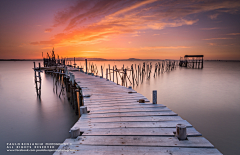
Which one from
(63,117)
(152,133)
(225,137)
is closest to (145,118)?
(152,133)

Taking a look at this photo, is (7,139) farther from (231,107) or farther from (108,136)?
(231,107)

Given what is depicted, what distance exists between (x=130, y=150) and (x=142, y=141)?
44 cm

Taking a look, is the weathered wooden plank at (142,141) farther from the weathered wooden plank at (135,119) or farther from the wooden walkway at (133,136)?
the weathered wooden plank at (135,119)

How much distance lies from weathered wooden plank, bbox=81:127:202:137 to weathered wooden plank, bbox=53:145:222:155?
0.49m

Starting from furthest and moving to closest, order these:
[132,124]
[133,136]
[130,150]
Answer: [132,124]
[133,136]
[130,150]

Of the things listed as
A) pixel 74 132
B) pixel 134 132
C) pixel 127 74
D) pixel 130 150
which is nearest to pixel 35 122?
pixel 74 132

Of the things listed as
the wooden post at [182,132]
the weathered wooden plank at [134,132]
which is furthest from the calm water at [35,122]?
the wooden post at [182,132]

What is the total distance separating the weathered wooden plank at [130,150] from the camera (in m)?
2.86

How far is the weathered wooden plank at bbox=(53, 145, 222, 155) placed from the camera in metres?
2.86

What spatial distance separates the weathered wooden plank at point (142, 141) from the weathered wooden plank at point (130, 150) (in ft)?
0.34

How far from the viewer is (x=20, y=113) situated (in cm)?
1073

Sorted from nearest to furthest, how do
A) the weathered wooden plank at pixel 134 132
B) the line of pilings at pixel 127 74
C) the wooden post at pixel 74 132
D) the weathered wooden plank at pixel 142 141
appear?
the weathered wooden plank at pixel 142 141, the wooden post at pixel 74 132, the weathered wooden plank at pixel 134 132, the line of pilings at pixel 127 74

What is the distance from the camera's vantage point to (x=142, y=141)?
325 centimetres

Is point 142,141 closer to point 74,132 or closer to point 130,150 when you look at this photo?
point 130,150
